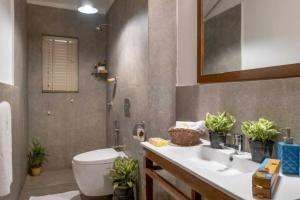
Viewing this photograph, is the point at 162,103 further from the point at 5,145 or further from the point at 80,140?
the point at 80,140

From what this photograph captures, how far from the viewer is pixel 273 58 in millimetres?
1322

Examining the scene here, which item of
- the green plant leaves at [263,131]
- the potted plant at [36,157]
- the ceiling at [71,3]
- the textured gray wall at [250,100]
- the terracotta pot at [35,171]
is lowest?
the terracotta pot at [35,171]

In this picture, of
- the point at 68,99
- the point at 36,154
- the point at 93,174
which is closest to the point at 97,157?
the point at 93,174

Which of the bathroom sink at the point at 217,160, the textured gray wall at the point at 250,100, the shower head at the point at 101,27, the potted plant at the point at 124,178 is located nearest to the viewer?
the textured gray wall at the point at 250,100

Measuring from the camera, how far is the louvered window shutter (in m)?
3.62

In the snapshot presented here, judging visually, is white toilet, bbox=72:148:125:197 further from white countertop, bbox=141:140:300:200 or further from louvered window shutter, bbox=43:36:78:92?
louvered window shutter, bbox=43:36:78:92

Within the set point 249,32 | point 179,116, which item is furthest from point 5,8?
point 249,32

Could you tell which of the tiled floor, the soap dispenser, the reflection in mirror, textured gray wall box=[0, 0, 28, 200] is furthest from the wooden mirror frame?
the tiled floor

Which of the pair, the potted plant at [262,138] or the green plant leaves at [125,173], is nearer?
the potted plant at [262,138]

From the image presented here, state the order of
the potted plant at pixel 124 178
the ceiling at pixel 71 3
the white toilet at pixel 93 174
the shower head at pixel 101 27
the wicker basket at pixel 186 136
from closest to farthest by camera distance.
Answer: the wicker basket at pixel 186 136 < the potted plant at pixel 124 178 < the white toilet at pixel 93 174 < the ceiling at pixel 71 3 < the shower head at pixel 101 27

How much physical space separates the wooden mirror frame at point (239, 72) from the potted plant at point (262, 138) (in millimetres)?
263

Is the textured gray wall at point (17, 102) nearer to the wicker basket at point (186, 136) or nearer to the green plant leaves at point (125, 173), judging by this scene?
the green plant leaves at point (125, 173)

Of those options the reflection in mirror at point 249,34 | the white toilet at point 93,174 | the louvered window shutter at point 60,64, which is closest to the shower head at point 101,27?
the louvered window shutter at point 60,64

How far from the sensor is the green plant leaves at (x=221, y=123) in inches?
61.2
